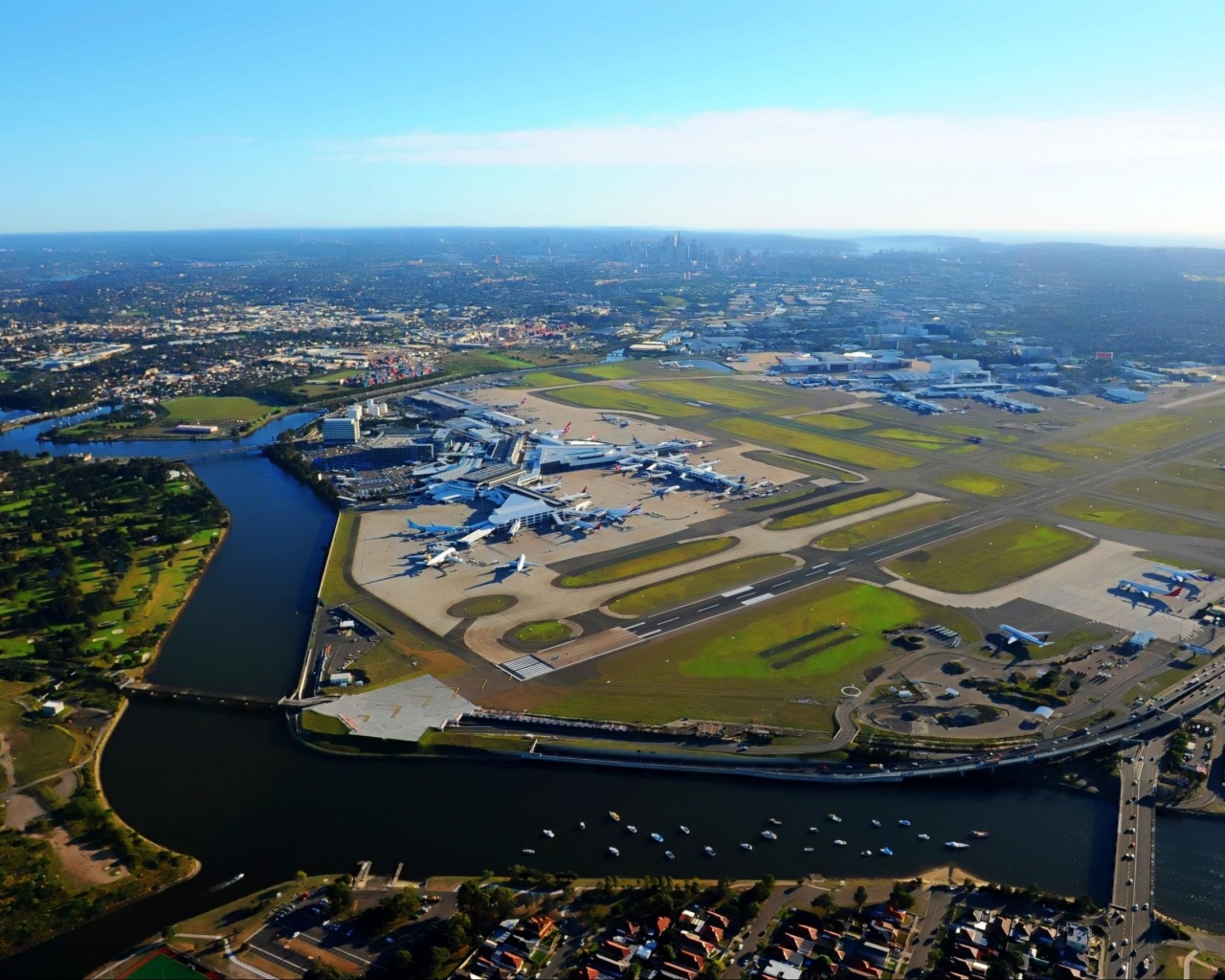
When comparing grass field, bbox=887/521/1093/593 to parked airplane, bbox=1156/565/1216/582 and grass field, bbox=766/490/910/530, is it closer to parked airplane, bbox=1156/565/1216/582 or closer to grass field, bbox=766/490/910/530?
parked airplane, bbox=1156/565/1216/582

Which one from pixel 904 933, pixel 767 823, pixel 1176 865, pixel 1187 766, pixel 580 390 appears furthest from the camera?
pixel 580 390

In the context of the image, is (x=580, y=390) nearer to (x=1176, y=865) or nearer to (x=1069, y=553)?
(x=1069, y=553)

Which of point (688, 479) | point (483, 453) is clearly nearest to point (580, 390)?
point (483, 453)

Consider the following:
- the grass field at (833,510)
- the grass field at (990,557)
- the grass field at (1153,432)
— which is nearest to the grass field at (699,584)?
the grass field at (833,510)

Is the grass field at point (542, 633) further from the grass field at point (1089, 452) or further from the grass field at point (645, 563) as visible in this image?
the grass field at point (1089, 452)

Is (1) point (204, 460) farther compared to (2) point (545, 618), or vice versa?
(1) point (204, 460)

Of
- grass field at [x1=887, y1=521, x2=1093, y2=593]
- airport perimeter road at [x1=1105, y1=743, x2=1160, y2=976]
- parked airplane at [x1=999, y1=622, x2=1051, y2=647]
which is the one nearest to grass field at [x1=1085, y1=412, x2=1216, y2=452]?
grass field at [x1=887, y1=521, x2=1093, y2=593]
